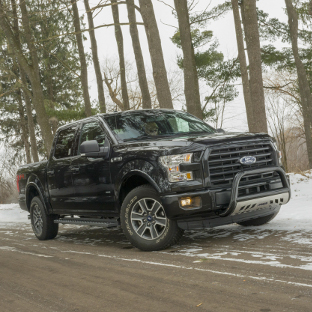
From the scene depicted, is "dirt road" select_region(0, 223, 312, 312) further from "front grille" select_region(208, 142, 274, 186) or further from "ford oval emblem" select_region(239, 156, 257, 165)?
"ford oval emblem" select_region(239, 156, 257, 165)

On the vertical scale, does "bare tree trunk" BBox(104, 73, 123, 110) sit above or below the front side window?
above

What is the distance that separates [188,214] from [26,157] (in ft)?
106

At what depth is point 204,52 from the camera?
28.1m

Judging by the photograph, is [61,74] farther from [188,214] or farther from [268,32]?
[188,214]

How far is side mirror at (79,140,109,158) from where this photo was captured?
6910mm

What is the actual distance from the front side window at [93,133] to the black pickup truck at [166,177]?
0.02 m

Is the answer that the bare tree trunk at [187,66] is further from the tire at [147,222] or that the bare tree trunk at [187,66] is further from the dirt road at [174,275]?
the tire at [147,222]

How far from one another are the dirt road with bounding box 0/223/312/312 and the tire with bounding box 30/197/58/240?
133 centimetres

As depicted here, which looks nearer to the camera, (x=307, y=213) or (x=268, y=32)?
(x=307, y=213)

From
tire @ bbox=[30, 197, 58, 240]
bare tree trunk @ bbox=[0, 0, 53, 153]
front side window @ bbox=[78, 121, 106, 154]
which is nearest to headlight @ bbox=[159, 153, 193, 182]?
front side window @ bbox=[78, 121, 106, 154]

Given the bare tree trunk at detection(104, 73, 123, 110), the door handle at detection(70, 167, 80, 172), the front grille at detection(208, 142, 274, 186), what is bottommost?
the front grille at detection(208, 142, 274, 186)

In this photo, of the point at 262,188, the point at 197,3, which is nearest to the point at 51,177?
the point at 262,188

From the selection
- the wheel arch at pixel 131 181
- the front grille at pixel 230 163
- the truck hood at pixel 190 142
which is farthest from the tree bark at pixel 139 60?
the front grille at pixel 230 163

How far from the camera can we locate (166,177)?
Result: 19.9 ft
